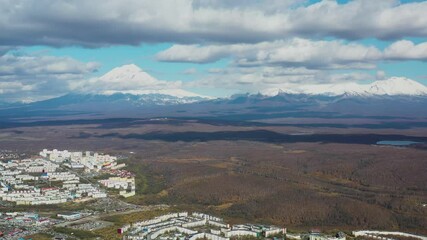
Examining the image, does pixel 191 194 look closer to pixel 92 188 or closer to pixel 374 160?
pixel 92 188

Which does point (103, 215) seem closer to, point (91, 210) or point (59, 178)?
point (91, 210)

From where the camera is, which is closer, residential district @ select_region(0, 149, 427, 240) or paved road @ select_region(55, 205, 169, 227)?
residential district @ select_region(0, 149, 427, 240)

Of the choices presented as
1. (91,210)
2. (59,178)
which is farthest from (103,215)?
(59,178)

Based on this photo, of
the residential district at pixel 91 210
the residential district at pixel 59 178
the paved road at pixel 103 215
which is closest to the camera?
the residential district at pixel 91 210

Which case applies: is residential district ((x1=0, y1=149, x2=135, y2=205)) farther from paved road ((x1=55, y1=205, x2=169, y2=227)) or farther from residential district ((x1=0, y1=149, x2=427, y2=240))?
paved road ((x1=55, y1=205, x2=169, y2=227))

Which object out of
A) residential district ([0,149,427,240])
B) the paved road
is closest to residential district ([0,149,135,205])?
residential district ([0,149,427,240])

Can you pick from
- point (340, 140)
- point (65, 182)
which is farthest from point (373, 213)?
point (340, 140)

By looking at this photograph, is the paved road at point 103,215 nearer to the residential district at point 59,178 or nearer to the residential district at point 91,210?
the residential district at point 91,210

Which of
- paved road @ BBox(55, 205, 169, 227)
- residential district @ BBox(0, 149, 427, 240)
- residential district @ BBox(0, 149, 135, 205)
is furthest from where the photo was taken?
residential district @ BBox(0, 149, 135, 205)

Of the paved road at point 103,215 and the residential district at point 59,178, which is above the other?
the residential district at point 59,178

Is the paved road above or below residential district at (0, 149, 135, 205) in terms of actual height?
below

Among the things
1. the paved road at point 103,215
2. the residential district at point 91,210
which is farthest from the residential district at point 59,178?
the paved road at point 103,215

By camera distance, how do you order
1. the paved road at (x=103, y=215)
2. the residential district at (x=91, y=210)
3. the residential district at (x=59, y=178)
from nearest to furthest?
the residential district at (x=91, y=210) → the paved road at (x=103, y=215) → the residential district at (x=59, y=178)
